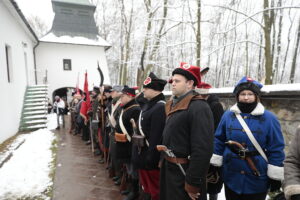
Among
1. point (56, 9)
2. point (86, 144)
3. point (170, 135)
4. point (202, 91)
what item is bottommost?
point (86, 144)

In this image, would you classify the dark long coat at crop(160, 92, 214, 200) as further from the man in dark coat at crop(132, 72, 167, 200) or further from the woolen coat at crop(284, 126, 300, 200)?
the woolen coat at crop(284, 126, 300, 200)

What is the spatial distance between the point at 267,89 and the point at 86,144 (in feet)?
19.8

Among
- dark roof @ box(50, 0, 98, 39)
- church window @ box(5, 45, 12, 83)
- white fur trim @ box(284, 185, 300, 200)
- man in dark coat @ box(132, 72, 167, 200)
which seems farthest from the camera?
dark roof @ box(50, 0, 98, 39)

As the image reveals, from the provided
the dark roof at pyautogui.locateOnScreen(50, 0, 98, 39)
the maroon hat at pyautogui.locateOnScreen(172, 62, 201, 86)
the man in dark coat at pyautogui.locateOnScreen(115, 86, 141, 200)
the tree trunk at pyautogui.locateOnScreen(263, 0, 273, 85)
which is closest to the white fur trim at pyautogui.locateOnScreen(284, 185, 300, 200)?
the maroon hat at pyautogui.locateOnScreen(172, 62, 201, 86)

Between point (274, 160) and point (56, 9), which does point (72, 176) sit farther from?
point (56, 9)

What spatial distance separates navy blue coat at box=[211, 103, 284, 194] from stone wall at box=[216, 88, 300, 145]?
1.13 metres

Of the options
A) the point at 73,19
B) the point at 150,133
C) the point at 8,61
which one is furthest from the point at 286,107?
the point at 73,19

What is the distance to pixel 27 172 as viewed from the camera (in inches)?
184

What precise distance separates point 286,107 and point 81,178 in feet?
13.2

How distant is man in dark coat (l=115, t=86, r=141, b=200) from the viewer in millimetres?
3479

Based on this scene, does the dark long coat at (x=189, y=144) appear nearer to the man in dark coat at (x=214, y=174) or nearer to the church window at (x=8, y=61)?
the man in dark coat at (x=214, y=174)

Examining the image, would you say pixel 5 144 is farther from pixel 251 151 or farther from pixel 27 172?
pixel 251 151

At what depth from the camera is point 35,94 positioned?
Answer: 12242 millimetres

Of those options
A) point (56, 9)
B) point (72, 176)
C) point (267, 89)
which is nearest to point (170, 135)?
point (267, 89)
